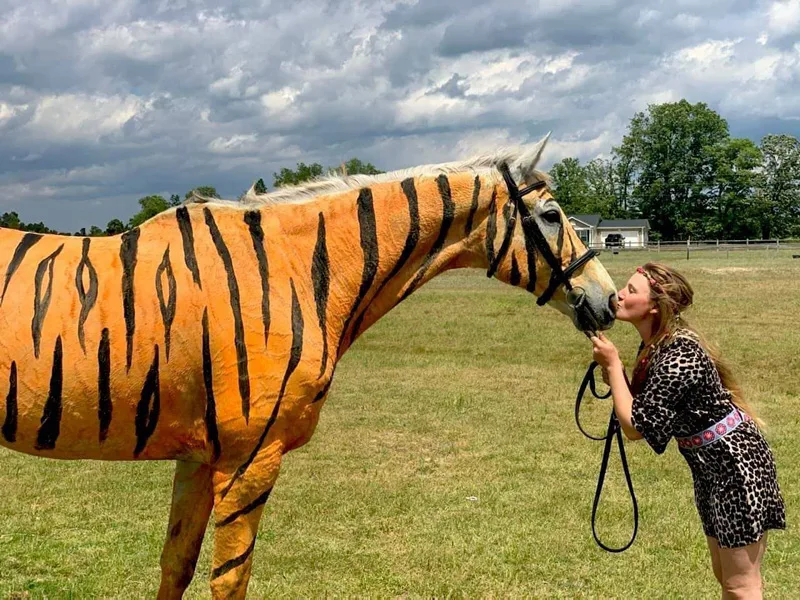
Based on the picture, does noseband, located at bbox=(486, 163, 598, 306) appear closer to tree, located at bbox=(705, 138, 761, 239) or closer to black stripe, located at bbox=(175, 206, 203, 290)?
black stripe, located at bbox=(175, 206, 203, 290)

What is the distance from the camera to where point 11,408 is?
294cm

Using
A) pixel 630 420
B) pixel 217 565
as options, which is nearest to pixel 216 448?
pixel 217 565

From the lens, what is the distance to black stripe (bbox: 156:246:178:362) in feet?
9.87

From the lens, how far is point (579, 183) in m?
84.0

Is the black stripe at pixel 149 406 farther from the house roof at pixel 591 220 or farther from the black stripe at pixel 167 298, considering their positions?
the house roof at pixel 591 220

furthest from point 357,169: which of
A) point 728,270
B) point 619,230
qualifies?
point 619,230

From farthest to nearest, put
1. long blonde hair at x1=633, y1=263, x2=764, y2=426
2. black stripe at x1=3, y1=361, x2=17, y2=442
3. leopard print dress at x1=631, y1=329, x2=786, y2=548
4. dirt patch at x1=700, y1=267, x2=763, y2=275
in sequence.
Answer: dirt patch at x1=700, y1=267, x2=763, y2=275 < long blonde hair at x1=633, y1=263, x2=764, y2=426 < leopard print dress at x1=631, y1=329, x2=786, y2=548 < black stripe at x1=3, y1=361, x2=17, y2=442

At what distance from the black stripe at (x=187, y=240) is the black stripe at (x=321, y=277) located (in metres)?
0.52

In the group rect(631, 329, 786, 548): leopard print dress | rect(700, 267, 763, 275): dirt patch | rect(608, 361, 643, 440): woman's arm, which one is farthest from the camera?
rect(700, 267, 763, 275): dirt patch

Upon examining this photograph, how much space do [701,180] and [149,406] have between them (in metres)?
79.2

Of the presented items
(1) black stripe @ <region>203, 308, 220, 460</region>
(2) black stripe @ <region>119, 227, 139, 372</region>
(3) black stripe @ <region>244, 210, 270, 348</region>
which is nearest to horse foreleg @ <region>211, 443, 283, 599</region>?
(1) black stripe @ <region>203, 308, 220, 460</region>

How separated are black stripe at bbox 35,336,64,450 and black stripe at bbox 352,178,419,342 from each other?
4.25 ft

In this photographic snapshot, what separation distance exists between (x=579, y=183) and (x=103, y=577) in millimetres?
84067

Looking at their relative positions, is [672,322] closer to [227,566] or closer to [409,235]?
[409,235]
